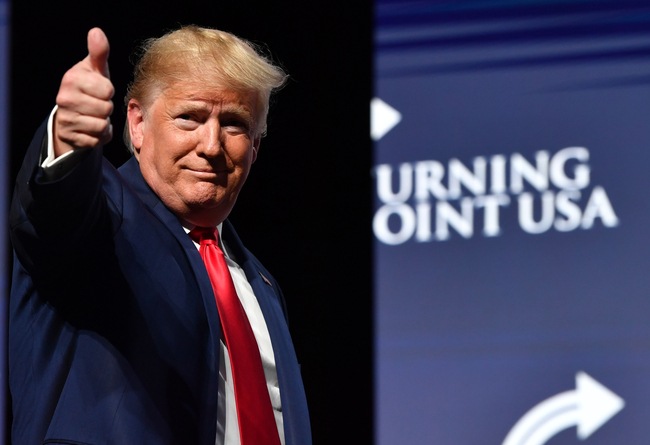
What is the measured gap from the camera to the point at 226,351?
1.30 m

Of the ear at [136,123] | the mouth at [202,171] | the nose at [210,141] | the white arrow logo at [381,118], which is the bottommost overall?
the mouth at [202,171]

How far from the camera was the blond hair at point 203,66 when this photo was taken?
1392 millimetres

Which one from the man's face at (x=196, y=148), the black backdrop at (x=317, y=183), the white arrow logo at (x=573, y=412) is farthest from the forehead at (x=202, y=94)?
the white arrow logo at (x=573, y=412)

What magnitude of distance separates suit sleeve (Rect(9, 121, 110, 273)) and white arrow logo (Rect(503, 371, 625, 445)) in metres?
1.92

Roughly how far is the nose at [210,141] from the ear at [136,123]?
0.16 m

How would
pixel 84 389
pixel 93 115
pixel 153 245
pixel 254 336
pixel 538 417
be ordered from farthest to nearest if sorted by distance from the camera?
1. pixel 538 417
2. pixel 254 336
3. pixel 153 245
4. pixel 84 389
5. pixel 93 115

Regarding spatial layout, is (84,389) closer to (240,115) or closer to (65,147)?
(65,147)

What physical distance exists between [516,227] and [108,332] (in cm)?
185

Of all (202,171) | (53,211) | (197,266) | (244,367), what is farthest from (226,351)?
(53,211)

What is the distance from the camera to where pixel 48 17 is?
2.67 m

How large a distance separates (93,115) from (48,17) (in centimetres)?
192

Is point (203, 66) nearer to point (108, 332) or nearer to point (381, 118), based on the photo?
point (108, 332)

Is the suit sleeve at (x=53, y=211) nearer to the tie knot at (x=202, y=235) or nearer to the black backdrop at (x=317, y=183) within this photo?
the tie knot at (x=202, y=235)

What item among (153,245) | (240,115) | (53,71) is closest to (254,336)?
(153,245)
